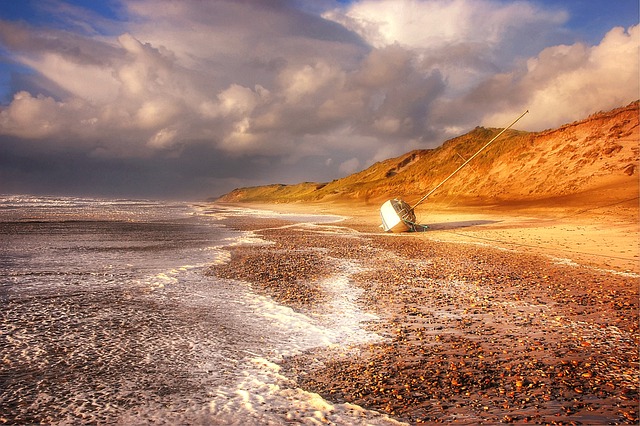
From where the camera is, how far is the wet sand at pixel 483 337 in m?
6.86

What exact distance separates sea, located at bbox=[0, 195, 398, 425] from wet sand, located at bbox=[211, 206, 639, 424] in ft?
2.17

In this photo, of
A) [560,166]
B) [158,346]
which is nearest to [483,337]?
[158,346]

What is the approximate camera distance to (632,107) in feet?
202

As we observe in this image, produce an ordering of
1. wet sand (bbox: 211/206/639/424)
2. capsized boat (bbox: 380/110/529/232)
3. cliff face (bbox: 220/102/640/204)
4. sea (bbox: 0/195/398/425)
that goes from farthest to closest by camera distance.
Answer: cliff face (bbox: 220/102/640/204) → capsized boat (bbox: 380/110/529/232) → wet sand (bbox: 211/206/639/424) → sea (bbox: 0/195/398/425)

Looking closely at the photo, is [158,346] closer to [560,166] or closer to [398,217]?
[398,217]

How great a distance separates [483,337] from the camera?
10016 millimetres

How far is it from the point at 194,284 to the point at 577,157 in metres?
66.0

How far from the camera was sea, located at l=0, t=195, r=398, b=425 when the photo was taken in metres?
6.63

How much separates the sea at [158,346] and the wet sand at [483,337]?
2.17ft

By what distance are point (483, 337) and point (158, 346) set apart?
7.76m

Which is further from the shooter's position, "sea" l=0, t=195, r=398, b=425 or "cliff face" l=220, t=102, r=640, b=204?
"cliff face" l=220, t=102, r=640, b=204

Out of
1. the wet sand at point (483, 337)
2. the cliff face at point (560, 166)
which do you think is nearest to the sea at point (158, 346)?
the wet sand at point (483, 337)

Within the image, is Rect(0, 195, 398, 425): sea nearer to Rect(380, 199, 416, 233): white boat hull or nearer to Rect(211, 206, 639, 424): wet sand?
Rect(211, 206, 639, 424): wet sand

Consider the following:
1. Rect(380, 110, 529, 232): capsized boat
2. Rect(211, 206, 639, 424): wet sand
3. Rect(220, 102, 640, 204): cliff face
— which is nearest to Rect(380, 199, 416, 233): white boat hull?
Rect(380, 110, 529, 232): capsized boat
